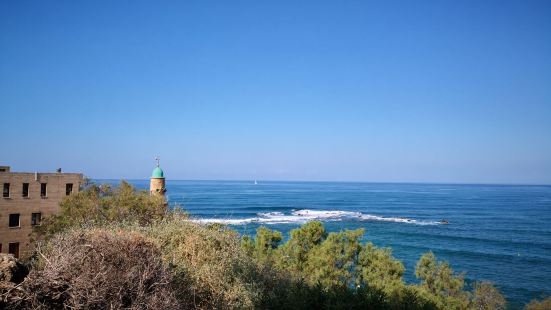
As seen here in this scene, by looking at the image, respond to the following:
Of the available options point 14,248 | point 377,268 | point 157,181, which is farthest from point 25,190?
point 377,268

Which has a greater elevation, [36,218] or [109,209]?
[109,209]

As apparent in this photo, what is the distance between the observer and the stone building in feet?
108

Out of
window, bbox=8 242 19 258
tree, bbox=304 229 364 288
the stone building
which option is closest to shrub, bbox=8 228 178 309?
tree, bbox=304 229 364 288

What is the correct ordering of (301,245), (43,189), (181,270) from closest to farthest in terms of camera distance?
(181,270)
(301,245)
(43,189)

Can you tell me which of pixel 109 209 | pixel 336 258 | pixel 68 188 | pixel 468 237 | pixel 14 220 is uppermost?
pixel 68 188

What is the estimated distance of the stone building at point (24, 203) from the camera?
3288 centimetres

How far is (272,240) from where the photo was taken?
3073cm

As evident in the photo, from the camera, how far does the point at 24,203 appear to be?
112ft

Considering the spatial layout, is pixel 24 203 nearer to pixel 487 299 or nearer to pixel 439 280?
pixel 439 280

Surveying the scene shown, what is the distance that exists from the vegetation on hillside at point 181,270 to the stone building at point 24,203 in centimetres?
673

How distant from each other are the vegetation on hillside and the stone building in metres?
6.73

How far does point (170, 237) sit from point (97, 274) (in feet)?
24.3

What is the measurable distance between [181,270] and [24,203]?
26.9m

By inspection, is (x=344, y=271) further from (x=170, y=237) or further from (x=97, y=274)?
(x=97, y=274)
